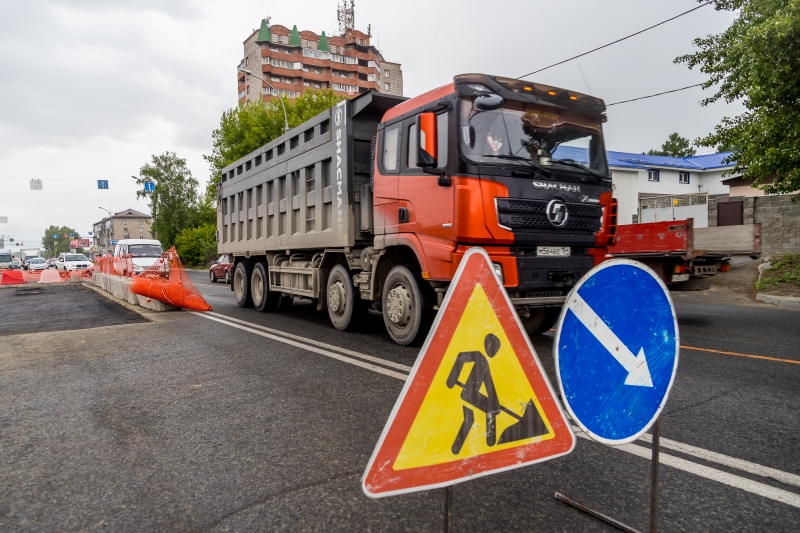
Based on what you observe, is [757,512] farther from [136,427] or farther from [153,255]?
[153,255]

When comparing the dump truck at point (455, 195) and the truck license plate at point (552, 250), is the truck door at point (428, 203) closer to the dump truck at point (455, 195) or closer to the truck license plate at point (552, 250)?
the dump truck at point (455, 195)

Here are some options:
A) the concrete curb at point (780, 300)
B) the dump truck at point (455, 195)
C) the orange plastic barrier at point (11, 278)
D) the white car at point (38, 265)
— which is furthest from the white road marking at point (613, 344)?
the white car at point (38, 265)

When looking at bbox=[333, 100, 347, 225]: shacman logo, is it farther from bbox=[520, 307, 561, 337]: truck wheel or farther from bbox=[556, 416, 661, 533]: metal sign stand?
bbox=[556, 416, 661, 533]: metal sign stand

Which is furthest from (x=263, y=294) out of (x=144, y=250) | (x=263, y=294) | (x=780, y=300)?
(x=144, y=250)

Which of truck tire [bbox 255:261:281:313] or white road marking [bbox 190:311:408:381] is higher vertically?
truck tire [bbox 255:261:281:313]

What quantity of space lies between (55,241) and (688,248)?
620 feet

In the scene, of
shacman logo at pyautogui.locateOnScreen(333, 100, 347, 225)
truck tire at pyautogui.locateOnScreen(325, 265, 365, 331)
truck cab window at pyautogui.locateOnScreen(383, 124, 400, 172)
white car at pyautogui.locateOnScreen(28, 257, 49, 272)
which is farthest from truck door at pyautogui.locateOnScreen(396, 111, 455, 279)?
white car at pyautogui.locateOnScreen(28, 257, 49, 272)

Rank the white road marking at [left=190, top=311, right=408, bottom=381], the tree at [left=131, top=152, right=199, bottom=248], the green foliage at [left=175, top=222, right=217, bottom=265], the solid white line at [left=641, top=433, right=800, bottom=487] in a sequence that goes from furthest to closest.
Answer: the tree at [left=131, top=152, right=199, bottom=248] < the green foliage at [left=175, top=222, right=217, bottom=265] < the white road marking at [left=190, top=311, right=408, bottom=381] < the solid white line at [left=641, top=433, right=800, bottom=487]

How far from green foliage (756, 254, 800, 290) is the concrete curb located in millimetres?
1234

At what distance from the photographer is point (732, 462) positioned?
9.91 ft

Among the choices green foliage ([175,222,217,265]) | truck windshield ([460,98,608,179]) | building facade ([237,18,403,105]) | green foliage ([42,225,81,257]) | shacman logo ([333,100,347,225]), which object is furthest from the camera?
green foliage ([42,225,81,257])

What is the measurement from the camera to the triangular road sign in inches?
76.4

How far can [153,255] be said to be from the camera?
21531 millimetres

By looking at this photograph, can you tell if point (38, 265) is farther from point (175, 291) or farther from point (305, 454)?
point (305, 454)
